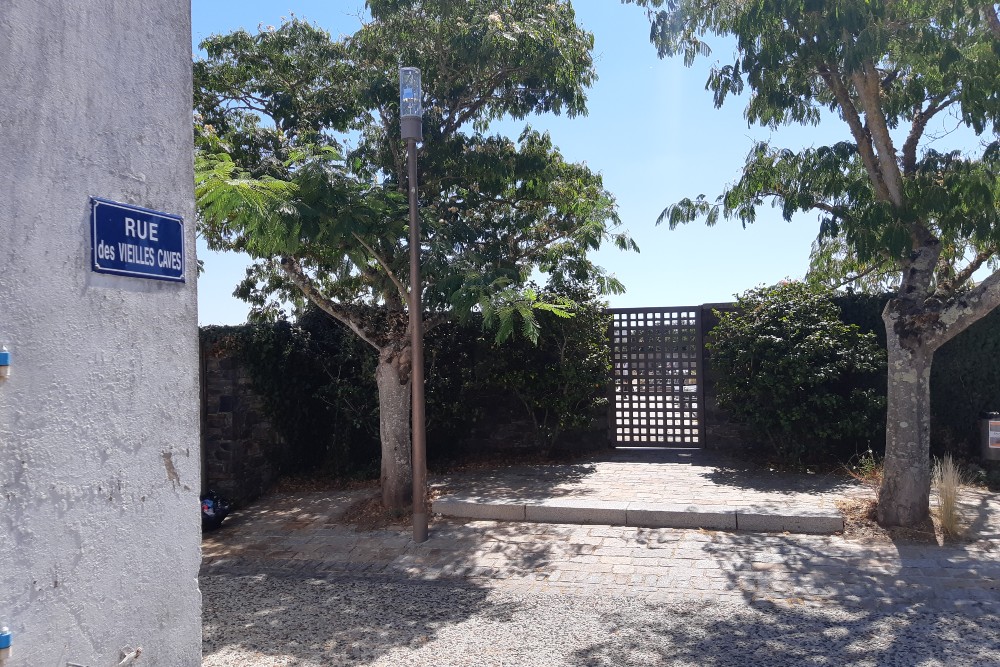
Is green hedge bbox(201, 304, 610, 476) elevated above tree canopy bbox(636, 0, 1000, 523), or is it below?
below

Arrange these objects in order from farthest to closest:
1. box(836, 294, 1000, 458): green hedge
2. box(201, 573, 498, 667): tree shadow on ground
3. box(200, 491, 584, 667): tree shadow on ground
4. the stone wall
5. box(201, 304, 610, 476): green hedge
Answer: box(201, 304, 610, 476): green hedge
box(836, 294, 1000, 458): green hedge
the stone wall
box(200, 491, 584, 667): tree shadow on ground
box(201, 573, 498, 667): tree shadow on ground

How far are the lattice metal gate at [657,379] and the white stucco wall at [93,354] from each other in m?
9.17

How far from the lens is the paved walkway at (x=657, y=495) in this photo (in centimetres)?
778

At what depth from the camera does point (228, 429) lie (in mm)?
9641

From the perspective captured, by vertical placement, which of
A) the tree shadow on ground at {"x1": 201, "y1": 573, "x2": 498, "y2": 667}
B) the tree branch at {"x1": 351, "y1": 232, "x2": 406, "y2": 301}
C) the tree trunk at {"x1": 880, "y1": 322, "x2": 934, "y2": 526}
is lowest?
the tree shadow on ground at {"x1": 201, "y1": 573, "x2": 498, "y2": 667}

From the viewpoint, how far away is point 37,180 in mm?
2861

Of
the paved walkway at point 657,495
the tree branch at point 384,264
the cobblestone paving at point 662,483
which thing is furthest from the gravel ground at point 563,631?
the tree branch at point 384,264

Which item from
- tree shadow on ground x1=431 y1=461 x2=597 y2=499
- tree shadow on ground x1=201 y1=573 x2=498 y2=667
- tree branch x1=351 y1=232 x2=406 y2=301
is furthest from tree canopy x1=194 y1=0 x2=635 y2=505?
tree shadow on ground x1=201 y1=573 x2=498 y2=667

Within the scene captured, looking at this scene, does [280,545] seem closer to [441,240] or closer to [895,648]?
[441,240]

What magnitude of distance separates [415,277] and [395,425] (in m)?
2.13

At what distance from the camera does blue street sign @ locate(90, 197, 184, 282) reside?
307 centimetres

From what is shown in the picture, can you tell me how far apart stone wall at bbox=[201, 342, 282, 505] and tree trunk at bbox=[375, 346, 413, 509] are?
6.60 feet

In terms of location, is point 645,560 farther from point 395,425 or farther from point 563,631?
point 395,425

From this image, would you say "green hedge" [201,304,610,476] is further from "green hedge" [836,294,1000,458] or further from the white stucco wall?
the white stucco wall
